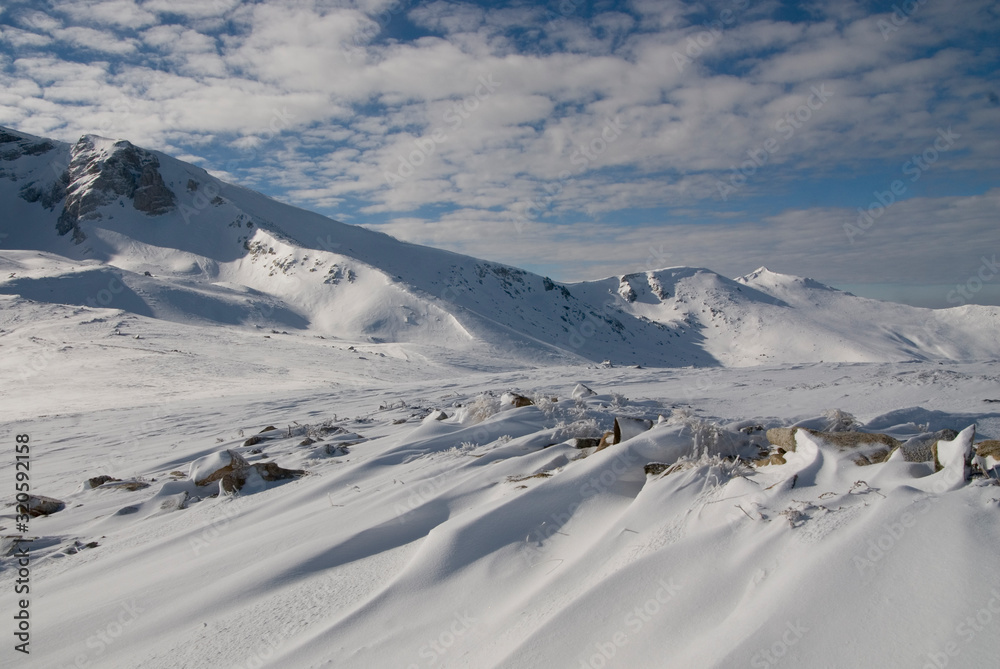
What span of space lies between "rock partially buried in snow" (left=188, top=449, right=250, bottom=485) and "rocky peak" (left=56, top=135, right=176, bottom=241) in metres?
54.7

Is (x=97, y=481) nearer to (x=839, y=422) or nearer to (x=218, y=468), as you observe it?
(x=218, y=468)

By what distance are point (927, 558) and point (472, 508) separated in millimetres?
2100

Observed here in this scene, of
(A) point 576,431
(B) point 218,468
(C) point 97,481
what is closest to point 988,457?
(A) point 576,431

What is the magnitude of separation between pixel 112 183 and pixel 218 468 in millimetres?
57807

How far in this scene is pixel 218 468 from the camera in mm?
4582

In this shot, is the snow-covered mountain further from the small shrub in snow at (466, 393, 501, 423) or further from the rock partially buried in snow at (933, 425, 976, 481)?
the rock partially buried in snow at (933, 425, 976, 481)

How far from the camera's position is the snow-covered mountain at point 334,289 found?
101 ft

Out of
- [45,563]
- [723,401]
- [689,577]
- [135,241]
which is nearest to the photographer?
[689,577]

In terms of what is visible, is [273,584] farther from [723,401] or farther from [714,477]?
[723,401]

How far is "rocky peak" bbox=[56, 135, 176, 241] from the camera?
48.2 m

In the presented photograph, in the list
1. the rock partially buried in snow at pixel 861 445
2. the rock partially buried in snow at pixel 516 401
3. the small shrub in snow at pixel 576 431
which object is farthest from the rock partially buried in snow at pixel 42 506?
the rock partially buried in snow at pixel 861 445

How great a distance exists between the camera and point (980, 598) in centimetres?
158

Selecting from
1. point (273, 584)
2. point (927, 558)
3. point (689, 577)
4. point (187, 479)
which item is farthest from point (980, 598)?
point (187, 479)

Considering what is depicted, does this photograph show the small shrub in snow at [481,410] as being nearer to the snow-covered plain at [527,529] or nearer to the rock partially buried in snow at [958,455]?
the snow-covered plain at [527,529]
